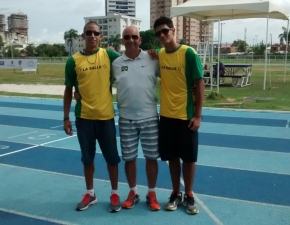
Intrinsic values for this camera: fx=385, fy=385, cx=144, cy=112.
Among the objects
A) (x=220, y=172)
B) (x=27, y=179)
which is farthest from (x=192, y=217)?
(x=27, y=179)

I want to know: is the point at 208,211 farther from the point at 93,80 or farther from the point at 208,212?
the point at 93,80


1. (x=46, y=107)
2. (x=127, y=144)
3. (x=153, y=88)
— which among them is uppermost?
(x=153, y=88)

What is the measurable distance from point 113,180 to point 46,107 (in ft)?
27.8

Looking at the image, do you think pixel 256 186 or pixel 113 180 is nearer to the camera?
pixel 113 180

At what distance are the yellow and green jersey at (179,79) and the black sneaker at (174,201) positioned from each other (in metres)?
0.89

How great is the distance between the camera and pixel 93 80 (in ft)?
12.4

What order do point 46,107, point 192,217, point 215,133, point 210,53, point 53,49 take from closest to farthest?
point 192,217 < point 215,133 < point 46,107 < point 210,53 < point 53,49

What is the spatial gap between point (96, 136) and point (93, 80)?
59 centimetres

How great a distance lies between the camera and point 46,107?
1203cm

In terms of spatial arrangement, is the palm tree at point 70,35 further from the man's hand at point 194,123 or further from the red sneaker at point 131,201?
the man's hand at point 194,123

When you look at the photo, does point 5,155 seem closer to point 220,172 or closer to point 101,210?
point 101,210

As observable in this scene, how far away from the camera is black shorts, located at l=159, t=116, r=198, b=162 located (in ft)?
12.3

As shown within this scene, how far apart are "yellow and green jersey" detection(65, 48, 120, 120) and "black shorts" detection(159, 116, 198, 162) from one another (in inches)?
22.7

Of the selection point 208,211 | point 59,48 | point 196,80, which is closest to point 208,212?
point 208,211
